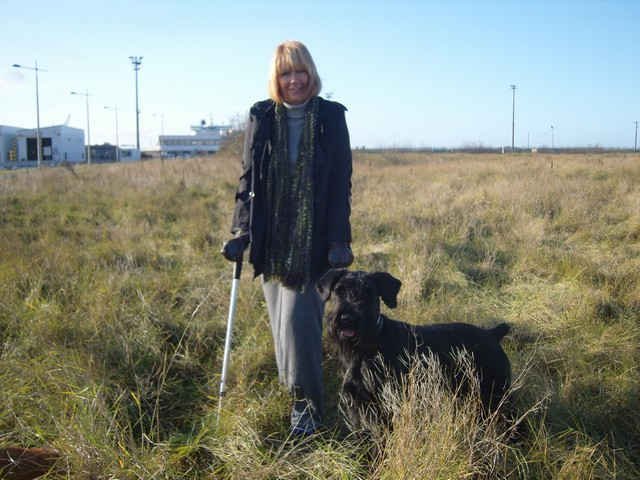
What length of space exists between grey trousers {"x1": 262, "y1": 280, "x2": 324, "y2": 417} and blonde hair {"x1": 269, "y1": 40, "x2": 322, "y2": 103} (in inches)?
44.7

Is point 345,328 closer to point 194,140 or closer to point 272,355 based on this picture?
point 272,355

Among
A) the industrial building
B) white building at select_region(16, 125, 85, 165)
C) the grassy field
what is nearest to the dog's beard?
the grassy field

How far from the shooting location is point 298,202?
2967 millimetres

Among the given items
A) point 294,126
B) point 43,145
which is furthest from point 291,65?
point 43,145

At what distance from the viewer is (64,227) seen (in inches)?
329

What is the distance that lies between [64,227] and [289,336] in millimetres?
6726

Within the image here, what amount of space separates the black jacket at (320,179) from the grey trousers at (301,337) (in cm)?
17

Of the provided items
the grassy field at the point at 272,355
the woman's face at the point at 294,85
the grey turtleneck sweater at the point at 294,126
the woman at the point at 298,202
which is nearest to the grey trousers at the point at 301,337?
the woman at the point at 298,202

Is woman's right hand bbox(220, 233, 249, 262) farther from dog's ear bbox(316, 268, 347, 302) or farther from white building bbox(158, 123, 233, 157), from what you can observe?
white building bbox(158, 123, 233, 157)

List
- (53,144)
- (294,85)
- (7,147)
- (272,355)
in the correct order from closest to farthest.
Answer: (294,85)
(272,355)
(7,147)
(53,144)

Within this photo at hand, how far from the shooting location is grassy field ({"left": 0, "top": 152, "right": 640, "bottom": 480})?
2.50 metres

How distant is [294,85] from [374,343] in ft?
5.04

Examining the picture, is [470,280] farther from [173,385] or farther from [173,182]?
[173,182]

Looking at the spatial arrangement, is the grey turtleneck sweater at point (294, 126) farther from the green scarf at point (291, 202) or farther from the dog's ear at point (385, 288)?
the dog's ear at point (385, 288)
